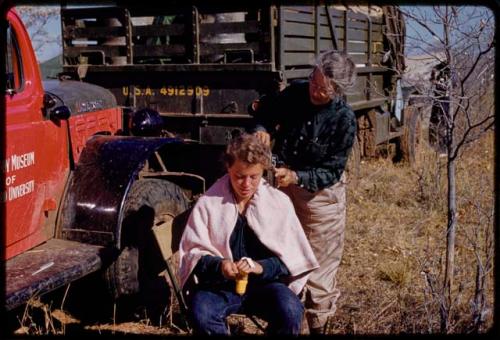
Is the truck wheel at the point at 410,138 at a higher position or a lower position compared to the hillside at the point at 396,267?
higher

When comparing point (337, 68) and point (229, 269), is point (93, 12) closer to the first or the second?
point (337, 68)

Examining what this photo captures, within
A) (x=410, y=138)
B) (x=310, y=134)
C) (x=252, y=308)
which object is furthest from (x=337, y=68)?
(x=410, y=138)

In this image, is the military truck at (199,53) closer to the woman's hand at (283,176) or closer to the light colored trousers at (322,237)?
the light colored trousers at (322,237)

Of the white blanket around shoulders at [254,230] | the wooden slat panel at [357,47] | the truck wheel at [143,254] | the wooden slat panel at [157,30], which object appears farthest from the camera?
the wooden slat panel at [357,47]

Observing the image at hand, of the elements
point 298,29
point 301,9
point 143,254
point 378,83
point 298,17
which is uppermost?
point 301,9

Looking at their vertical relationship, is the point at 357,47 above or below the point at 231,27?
below

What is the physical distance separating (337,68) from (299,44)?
109 inches

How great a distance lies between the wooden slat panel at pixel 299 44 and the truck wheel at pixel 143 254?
201cm

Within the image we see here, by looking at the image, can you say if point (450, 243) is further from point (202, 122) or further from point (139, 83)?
point (139, 83)

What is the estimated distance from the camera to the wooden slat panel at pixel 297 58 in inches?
230

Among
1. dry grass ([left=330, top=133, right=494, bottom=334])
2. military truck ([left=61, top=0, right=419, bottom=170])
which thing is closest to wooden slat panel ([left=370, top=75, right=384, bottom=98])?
dry grass ([left=330, top=133, right=494, bottom=334])

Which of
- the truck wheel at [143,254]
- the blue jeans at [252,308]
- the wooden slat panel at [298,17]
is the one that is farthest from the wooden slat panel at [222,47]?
the blue jeans at [252,308]

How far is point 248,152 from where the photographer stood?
312 cm

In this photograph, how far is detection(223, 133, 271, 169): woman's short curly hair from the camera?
123 inches
